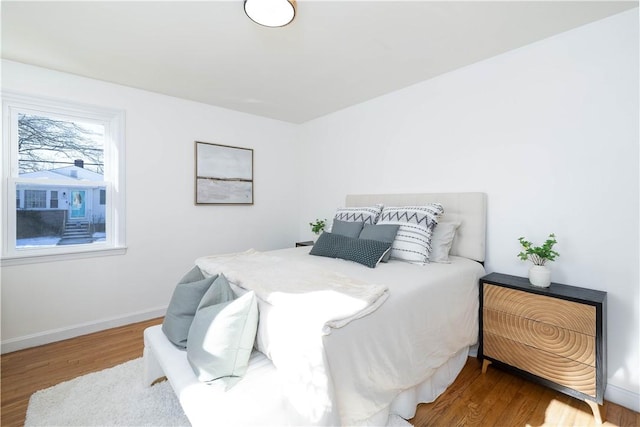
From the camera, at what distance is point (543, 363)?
1.87 m

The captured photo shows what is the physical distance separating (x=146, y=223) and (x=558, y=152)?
12.3 feet

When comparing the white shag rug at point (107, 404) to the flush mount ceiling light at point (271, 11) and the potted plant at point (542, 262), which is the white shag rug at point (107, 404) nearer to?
the potted plant at point (542, 262)

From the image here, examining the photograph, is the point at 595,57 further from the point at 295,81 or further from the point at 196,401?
the point at 196,401

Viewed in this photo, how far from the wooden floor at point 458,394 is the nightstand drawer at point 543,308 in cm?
50

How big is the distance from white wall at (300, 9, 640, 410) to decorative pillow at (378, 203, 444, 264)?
442 millimetres

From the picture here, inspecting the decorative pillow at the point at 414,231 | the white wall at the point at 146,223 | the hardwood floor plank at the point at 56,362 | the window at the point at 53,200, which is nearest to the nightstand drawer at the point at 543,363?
the decorative pillow at the point at 414,231

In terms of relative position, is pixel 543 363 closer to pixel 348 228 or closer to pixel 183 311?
pixel 348 228

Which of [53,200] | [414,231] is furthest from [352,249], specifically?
[53,200]

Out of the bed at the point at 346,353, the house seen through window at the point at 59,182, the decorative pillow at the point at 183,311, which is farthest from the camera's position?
the house seen through window at the point at 59,182

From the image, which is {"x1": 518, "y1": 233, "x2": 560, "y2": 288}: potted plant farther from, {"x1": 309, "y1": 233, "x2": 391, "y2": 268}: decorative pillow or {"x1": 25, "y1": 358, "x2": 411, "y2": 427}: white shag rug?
{"x1": 25, "y1": 358, "x2": 411, "y2": 427}: white shag rug

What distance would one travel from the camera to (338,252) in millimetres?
2484

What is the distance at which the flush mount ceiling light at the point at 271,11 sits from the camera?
171cm

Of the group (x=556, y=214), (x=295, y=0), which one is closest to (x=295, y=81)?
(x=295, y=0)

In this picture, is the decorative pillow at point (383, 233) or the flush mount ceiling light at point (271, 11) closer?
the flush mount ceiling light at point (271, 11)
